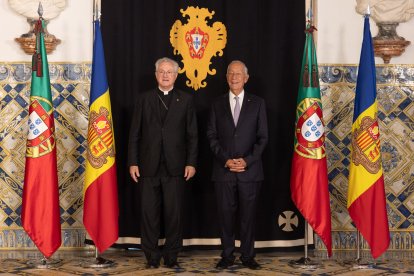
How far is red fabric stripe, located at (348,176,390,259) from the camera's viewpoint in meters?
5.46

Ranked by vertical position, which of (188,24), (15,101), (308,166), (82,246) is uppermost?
(188,24)

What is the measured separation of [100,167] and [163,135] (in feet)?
1.77

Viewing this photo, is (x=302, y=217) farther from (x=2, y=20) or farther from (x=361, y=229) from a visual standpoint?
(x=2, y=20)

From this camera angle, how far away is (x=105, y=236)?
550 centimetres

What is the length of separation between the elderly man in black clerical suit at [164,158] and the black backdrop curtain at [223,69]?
1.46 ft

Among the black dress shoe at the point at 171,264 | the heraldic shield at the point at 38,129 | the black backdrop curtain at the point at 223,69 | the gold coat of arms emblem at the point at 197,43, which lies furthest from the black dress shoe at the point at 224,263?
the heraldic shield at the point at 38,129

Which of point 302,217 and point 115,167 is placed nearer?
point 115,167

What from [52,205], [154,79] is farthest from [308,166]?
[52,205]

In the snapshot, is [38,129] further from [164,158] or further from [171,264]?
[171,264]

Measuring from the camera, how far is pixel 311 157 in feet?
17.9

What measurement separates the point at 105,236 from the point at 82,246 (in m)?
0.56

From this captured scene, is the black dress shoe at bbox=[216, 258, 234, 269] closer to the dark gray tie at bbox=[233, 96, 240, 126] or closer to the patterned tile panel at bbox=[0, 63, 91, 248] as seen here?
the dark gray tie at bbox=[233, 96, 240, 126]

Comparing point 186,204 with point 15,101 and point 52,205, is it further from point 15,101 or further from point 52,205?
point 15,101

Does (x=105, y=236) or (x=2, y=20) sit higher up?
(x=2, y=20)
